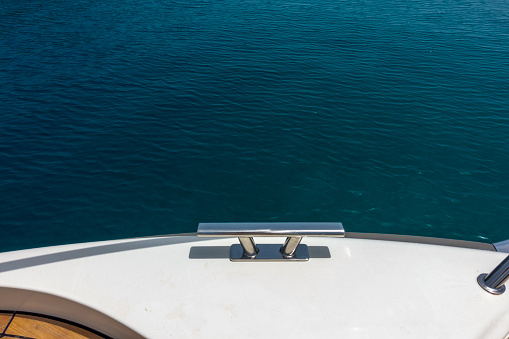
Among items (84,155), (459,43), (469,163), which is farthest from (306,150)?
(459,43)

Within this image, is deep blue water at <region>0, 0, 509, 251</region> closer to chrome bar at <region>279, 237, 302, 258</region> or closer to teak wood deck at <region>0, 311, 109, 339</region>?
teak wood deck at <region>0, 311, 109, 339</region>

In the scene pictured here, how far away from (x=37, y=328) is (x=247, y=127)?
17.9 ft

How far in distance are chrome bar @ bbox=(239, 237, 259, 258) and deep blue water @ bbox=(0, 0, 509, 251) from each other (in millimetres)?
3281

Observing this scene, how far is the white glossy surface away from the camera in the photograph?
5.16 feet

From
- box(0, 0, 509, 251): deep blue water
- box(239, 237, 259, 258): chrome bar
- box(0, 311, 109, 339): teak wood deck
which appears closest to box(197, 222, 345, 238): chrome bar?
box(239, 237, 259, 258): chrome bar

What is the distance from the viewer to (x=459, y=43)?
35.7 feet

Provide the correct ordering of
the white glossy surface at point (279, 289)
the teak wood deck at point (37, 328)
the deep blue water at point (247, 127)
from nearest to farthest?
the white glossy surface at point (279, 289) < the teak wood deck at point (37, 328) < the deep blue water at point (247, 127)

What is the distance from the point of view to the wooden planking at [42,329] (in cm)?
171

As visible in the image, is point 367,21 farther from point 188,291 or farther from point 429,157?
point 188,291

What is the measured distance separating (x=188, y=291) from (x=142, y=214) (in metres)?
3.64

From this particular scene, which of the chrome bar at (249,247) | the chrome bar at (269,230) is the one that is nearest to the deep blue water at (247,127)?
the chrome bar at (249,247)

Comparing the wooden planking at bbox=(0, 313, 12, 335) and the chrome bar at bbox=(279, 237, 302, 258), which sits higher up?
the chrome bar at bbox=(279, 237, 302, 258)

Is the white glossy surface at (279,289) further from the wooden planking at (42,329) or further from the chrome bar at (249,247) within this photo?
the wooden planking at (42,329)

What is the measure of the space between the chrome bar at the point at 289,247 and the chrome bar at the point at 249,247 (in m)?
0.11
